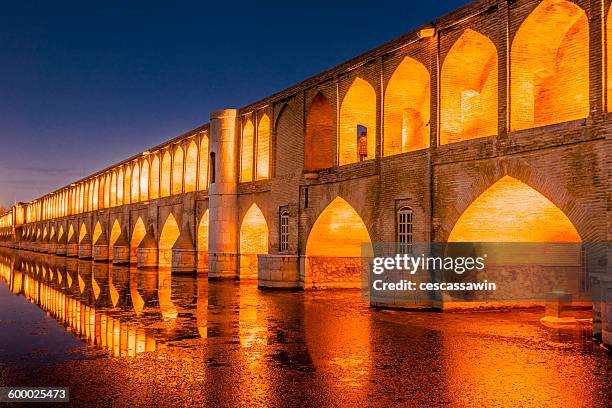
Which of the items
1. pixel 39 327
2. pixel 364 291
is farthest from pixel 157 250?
pixel 39 327

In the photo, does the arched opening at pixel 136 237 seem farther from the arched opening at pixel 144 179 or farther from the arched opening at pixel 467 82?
the arched opening at pixel 467 82

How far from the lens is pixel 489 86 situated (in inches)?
555

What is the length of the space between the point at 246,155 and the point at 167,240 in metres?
8.33

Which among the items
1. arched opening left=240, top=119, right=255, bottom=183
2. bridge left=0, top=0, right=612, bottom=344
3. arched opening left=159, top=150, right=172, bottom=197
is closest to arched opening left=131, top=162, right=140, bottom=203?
arched opening left=159, top=150, right=172, bottom=197

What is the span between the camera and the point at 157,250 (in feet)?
92.9

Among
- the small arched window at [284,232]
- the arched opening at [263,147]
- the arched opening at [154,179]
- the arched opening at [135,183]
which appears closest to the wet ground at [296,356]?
the small arched window at [284,232]

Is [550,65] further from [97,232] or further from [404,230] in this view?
[97,232]

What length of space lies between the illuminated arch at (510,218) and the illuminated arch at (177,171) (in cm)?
1726

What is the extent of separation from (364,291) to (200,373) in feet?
32.1

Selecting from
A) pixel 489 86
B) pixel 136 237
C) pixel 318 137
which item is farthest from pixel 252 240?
pixel 136 237

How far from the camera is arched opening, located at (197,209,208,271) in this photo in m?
24.4

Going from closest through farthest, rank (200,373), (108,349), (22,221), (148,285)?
(200,373)
(108,349)
(148,285)
(22,221)

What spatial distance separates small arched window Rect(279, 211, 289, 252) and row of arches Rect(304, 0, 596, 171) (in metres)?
3.17

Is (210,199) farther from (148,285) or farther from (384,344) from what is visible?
(384,344)
